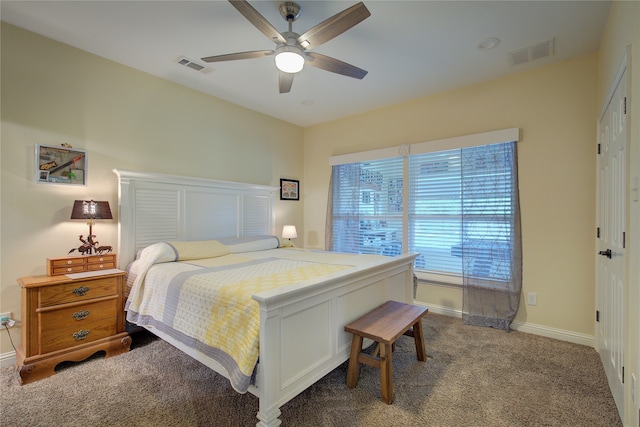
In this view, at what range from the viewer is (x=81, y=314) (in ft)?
7.48

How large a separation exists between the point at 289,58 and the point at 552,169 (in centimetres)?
270

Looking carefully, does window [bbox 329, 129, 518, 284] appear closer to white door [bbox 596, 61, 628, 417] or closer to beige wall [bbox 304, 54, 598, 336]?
beige wall [bbox 304, 54, 598, 336]

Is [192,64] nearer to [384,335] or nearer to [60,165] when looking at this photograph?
[60,165]

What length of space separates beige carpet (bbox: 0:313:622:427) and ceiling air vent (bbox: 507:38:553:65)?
266 centimetres

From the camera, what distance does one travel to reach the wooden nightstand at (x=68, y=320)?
2064 millimetres

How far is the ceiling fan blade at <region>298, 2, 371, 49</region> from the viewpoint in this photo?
5.46 feet

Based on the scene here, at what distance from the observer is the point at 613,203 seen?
1977 millimetres

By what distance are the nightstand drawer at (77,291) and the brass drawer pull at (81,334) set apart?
10.1 inches

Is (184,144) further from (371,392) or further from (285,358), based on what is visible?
(371,392)

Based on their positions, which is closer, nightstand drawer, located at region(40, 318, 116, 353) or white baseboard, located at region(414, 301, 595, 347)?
nightstand drawer, located at region(40, 318, 116, 353)

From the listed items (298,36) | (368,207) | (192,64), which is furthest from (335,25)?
(368,207)

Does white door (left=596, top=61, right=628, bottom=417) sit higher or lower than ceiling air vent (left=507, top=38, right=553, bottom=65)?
lower

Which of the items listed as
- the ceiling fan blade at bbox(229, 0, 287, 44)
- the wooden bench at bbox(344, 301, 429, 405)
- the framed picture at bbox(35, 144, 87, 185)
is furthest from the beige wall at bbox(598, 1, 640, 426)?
the framed picture at bbox(35, 144, 87, 185)

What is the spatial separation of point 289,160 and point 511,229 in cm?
316
